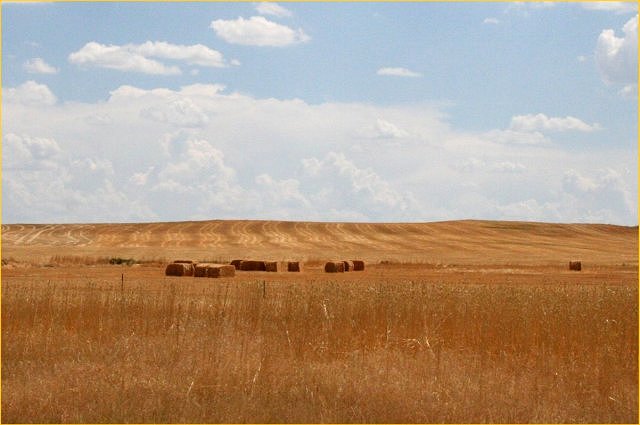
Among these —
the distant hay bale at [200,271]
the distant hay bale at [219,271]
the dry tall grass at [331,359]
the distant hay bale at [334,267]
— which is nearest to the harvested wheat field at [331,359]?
the dry tall grass at [331,359]

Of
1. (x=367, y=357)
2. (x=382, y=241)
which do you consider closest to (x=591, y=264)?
(x=382, y=241)

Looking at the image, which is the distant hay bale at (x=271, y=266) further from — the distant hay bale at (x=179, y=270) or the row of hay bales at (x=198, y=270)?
the distant hay bale at (x=179, y=270)

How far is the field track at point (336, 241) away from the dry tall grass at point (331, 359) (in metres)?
42.3

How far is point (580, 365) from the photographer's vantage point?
1055 centimetres

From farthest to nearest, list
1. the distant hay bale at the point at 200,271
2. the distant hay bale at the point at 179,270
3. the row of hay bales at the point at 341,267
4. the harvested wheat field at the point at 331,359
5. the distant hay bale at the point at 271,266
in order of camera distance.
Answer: the row of hay bales at the point at 341,267 → the distant hay bale at the point at 271,266 → the distant hay bale at the point at 179,270 → the distant hay bale at the point at 200,271 → the harvested wheat field at the point at 331,359

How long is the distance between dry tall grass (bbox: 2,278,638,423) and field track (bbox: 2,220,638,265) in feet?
139

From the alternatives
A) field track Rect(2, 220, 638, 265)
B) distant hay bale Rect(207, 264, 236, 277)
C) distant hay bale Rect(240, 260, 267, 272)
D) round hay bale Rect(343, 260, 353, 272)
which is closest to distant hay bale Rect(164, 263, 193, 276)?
distant hay bale Rect(207, 264, 236, 277)

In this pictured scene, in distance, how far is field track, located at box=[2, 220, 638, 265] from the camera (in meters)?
64.0

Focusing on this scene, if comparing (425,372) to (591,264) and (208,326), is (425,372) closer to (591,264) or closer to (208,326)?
(208,326)

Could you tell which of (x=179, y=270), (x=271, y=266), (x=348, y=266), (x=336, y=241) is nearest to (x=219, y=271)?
(x=179, y=270)

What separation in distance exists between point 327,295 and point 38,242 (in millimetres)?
68401

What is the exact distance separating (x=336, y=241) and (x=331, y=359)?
7070 cm

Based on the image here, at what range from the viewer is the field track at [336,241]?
64000 millimetres

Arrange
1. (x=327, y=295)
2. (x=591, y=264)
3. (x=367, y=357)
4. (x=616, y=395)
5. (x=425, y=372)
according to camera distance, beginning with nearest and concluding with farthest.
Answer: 1. (x=616, y=395)
2. (x=425, y=372)
3. (x=367, y=357)
4. (x=327, y=295)
5. (x=591, y=264)
